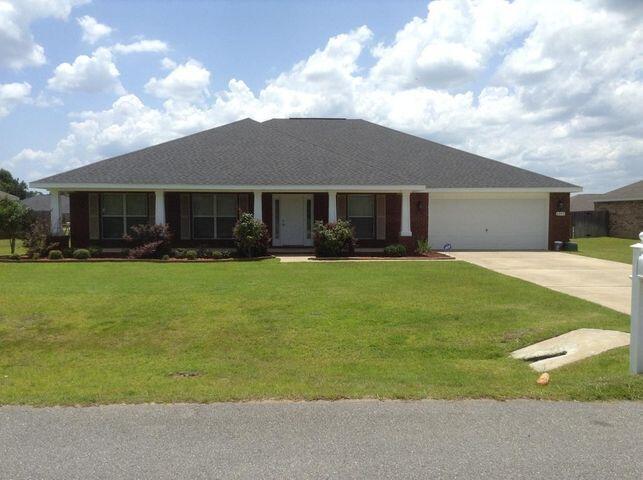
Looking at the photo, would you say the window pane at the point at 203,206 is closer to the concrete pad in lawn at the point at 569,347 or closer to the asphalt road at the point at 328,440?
the concrete pad in lawn at the point at 569,347

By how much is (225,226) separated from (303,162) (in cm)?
402

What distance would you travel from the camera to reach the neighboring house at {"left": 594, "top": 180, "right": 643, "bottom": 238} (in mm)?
36625

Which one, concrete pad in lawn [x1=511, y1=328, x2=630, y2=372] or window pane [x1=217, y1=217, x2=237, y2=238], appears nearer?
concrete pad in lawn [x1=511, y1=328, x2=630, y2=372]

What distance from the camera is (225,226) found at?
75.8 feet

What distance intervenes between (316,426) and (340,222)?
16.0m

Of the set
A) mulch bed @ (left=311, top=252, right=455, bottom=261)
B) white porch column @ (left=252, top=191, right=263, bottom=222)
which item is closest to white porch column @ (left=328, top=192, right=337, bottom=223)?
mulch bed @ (left=311, top=252, right=455, bottom=261)

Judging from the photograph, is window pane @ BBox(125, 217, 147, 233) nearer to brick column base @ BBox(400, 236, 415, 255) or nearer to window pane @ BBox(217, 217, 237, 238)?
window pane @ BBox(217, 217, 237, 238)

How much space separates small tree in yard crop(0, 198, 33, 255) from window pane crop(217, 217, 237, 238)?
699cm

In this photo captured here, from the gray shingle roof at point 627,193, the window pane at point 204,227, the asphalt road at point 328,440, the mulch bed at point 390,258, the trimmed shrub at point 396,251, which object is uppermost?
the gray shingle roof at point 627,193

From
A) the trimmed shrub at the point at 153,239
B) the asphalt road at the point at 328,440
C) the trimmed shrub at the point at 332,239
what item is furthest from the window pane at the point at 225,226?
the asphalt road at the point at 328,440

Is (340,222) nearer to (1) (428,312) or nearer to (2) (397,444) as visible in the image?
(1) (428,312)

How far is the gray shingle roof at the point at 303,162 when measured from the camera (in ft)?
71.3

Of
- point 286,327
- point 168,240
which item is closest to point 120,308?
point 286,327

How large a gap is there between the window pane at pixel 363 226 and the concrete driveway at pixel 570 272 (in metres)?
3.45
